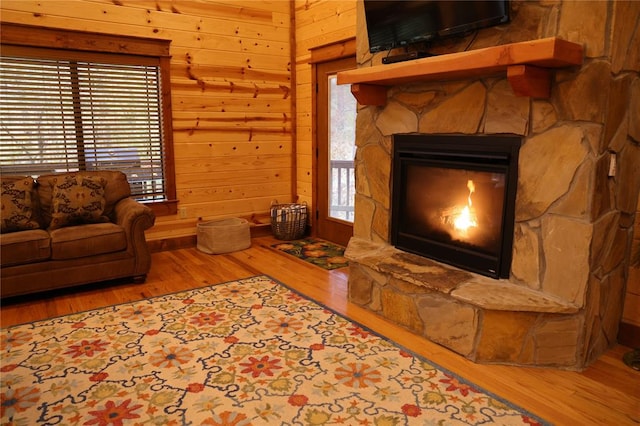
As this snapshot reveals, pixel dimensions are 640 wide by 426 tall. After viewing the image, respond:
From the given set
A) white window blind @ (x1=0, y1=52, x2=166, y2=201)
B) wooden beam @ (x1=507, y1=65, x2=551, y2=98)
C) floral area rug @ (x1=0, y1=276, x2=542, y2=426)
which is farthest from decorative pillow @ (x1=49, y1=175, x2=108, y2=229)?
wooden beam @ (x1=507, y1=65, x2=551, y2=98)

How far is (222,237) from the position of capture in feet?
15.2

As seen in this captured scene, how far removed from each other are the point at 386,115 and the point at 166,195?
261cm

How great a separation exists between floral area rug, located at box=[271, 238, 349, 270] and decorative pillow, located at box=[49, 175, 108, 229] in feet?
5.88

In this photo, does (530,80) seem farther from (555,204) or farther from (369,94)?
(369,94)

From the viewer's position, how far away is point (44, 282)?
3387 mm

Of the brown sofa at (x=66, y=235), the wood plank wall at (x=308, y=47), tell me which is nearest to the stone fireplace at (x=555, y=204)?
the wood plank wall at (x=308, y=47)

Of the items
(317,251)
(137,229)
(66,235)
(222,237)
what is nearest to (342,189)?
(317,251)

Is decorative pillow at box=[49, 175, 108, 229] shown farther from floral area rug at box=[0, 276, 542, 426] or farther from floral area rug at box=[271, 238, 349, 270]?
floral area rug at box=[271, 238, 349, 270]

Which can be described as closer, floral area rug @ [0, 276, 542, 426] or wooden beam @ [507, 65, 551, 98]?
floral area rug @ [0, 276, 542, 426]

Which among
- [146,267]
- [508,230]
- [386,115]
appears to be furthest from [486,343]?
[146,267]

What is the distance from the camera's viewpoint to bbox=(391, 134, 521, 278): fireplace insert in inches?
104

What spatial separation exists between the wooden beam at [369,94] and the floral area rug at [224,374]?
1.48m

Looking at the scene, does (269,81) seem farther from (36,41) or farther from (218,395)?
(218,395)

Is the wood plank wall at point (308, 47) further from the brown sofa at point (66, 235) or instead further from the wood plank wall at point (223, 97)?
the brown sofa at point (66, 235)
